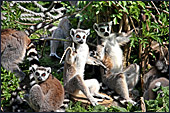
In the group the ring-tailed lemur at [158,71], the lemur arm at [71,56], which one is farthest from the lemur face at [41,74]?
the ring-tailed lemur at [158,71]

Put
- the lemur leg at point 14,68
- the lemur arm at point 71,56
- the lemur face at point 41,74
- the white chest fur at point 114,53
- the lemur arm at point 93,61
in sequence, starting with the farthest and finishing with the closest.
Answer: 1. the lemur leg at point 14,68
2. the white chest fur at point 114,53
3. the lemur arm at point 93,61
4. the lemur arm at point 71,56
5. the lemur face at point 41,74

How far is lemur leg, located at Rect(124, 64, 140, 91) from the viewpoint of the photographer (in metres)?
7.70

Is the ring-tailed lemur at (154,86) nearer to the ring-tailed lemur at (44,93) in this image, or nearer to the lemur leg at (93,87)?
the lemur leg at (93,87)

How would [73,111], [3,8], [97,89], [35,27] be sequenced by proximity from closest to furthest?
1. [73,111]
2. [97,89]
3. [3,8]
4. [35,27]

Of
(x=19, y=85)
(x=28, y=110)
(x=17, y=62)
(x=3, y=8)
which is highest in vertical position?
(x=3, y=8)

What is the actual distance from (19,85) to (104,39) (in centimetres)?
249

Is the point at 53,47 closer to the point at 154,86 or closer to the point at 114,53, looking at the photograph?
the point at 114,53

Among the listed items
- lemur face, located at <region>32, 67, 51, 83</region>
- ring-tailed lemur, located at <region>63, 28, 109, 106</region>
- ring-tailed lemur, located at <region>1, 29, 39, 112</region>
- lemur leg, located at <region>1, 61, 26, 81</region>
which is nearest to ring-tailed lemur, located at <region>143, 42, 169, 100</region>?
ring-tailed lemur, located at <region>63, 28, 109, 106</region>

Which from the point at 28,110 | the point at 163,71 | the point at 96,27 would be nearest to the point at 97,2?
the point at 96,27

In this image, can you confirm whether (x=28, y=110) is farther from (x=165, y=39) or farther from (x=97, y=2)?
(x=165, y=39)

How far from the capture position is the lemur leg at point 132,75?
25.3ft

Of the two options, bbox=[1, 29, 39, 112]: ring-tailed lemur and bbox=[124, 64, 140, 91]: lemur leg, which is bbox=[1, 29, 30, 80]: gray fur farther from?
bbox=[124, 64, 140, 91]: lemur leg

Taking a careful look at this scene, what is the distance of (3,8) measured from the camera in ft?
25.6

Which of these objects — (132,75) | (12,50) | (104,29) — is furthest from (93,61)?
(12,50)
